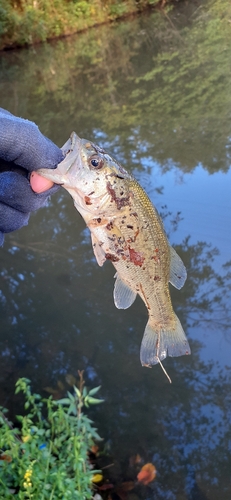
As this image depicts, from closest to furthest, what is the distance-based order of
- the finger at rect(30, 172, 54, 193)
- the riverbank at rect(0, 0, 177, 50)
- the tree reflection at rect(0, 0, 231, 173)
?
the finger at rect(30, 172, 54, 193), the tree reflection at rect(0, 0, 231, 173), the riverbank at rect(0, 0, 177, 50)

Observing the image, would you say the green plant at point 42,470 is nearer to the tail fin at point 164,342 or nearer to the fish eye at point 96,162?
the tail fin at point 164,342

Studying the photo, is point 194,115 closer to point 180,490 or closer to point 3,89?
point 3,89

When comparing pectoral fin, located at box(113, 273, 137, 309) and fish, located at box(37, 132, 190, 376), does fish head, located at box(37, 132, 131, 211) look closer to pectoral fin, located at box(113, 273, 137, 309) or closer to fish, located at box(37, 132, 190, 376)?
fish, located at box(37, 132, 190, 376)

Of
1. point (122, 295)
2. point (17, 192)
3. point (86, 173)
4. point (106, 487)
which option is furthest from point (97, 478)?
point (86, 173)

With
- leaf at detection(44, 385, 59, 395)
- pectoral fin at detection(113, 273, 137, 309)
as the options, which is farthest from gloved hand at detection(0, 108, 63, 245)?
leaf at detection(44, 385, 59, 395)

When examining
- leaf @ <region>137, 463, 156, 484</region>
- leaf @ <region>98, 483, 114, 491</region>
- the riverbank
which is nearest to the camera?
leaf @ <region>98, 483, 114, 491</region>

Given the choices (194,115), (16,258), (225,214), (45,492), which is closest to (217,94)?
(194,115)
